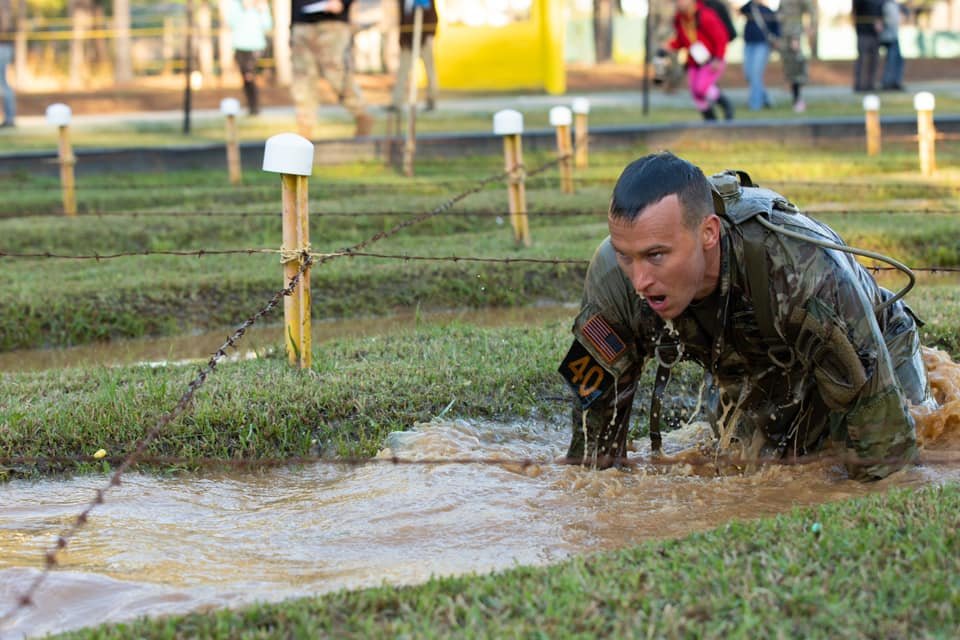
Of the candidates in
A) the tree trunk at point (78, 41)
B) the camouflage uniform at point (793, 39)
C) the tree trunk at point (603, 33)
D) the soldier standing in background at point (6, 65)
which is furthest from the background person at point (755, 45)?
the tree trunk at point (78, 41)

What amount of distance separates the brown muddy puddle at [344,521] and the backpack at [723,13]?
1443 cm

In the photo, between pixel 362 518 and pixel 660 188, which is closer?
pixel 660 188

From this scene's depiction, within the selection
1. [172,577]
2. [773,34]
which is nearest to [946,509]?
[172,577]

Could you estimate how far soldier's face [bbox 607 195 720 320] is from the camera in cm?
386

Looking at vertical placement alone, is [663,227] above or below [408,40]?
below

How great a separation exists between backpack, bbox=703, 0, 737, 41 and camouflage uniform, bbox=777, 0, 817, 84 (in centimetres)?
151

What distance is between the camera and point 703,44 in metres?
18.0

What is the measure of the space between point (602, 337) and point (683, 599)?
1.26m

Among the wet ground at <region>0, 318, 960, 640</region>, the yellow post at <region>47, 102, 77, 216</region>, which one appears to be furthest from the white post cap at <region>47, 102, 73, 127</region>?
the wet ground at <region>0, 318, 960, 640</region>

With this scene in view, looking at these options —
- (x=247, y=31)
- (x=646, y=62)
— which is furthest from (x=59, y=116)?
(x=646, y=62)

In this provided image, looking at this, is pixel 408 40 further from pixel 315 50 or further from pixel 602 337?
pixel 602 337

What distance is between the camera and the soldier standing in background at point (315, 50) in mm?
14711

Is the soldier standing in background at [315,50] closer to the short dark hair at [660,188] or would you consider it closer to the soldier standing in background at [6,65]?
the soldier standing in background at [6,65]

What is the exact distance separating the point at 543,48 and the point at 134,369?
64.4 feet
